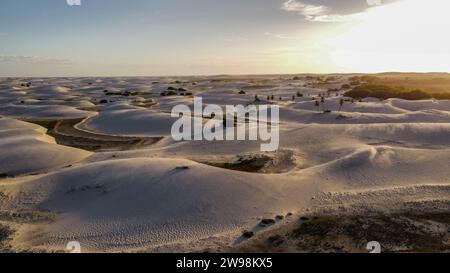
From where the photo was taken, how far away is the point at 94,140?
3241 cm

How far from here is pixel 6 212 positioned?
15.9m

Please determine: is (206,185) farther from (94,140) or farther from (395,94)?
(395,94)

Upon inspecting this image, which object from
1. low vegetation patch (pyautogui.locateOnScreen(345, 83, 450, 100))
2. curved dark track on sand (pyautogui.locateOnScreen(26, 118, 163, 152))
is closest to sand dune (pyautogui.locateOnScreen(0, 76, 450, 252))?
curved dark track on sand (pyautogui.locateOnScreen(26, 118, 163, 152))

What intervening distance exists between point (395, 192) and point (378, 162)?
395cm

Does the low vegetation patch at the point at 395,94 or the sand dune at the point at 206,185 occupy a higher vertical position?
the low vegetation patch at the point at 395,94

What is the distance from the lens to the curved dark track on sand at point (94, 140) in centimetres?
2970

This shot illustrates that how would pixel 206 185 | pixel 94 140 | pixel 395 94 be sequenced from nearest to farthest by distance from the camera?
pixel 206 185, pixel 94 140, pixel 395 94

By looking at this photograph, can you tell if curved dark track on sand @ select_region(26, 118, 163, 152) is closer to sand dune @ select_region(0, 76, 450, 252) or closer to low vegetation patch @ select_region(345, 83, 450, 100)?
sand dune @ select_region(0, 76, 450, 252)

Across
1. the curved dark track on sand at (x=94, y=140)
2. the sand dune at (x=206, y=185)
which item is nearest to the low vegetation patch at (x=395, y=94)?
the sand dune at (x=206, y=185)

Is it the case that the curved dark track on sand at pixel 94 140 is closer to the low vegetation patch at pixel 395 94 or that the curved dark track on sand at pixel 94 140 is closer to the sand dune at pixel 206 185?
the sand dune at pixel 206 185

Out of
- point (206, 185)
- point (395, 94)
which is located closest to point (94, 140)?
point (206, 185)

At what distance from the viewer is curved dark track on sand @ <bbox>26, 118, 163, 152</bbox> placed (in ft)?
97.5

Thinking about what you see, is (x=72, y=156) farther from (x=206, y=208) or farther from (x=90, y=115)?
(x=90, y=115)

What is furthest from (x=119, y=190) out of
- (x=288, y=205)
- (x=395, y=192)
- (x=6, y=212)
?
(x=395, y=192)
